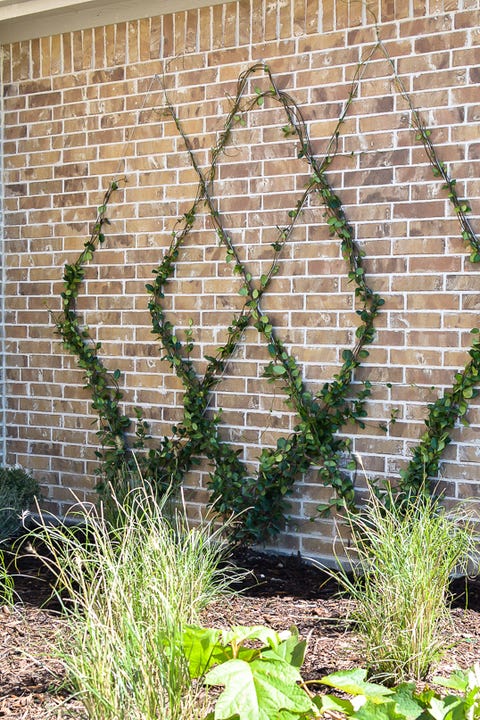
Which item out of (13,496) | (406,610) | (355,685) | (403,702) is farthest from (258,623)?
(13,496)

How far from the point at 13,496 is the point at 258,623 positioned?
1.91 meters

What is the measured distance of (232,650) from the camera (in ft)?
7.70

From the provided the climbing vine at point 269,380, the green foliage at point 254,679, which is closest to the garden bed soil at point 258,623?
the green foliage at point 254,679

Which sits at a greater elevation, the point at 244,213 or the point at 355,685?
the point at 244,213

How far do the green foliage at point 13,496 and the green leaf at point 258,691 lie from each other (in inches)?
107

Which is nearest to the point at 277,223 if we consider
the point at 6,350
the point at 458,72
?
the point at 458,72

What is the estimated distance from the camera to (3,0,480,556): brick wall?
405 cm

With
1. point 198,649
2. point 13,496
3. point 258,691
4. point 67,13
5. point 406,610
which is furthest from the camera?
point 67,13

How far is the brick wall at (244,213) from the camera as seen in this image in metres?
4.05

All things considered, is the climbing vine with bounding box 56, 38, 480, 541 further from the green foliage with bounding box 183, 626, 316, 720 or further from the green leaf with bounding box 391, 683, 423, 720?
the green leaf with bounding box 391, 683, 423, 720

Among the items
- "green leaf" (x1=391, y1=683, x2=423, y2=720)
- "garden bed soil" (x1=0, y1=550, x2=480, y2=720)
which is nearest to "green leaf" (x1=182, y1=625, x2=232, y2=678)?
"garden bed soil" (x1=0, y1=550, x2=480, y2=720)

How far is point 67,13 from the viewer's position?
5070 millimetres

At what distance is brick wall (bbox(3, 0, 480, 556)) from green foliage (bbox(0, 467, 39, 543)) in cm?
23

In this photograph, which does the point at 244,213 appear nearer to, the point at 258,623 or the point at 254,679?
the point at 258,623
